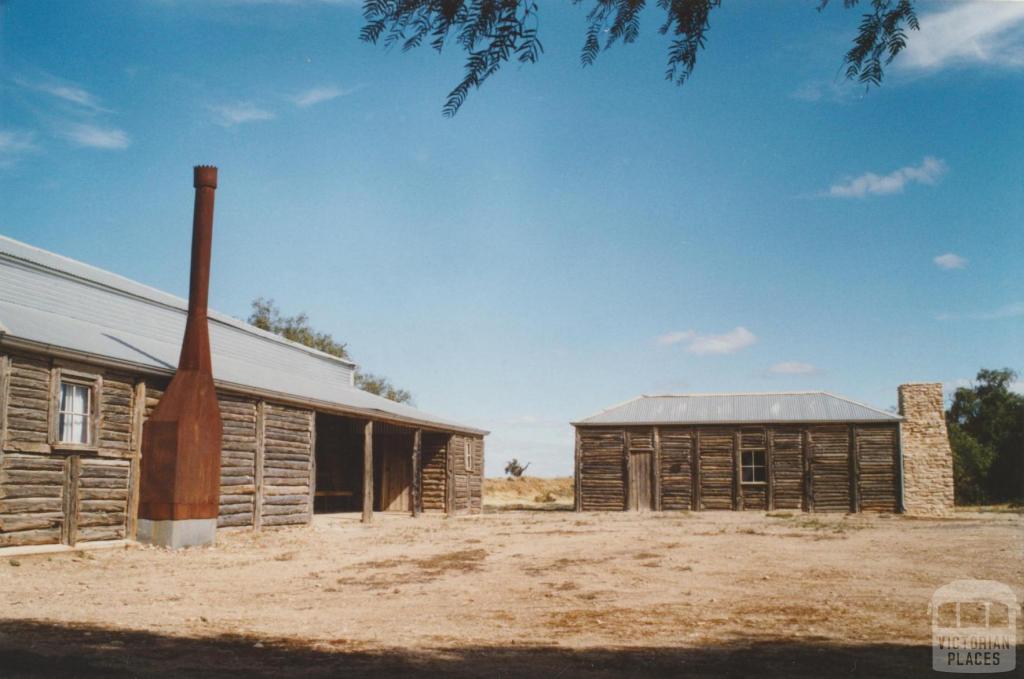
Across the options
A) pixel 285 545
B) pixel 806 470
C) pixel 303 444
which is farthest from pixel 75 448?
pixel 806 470

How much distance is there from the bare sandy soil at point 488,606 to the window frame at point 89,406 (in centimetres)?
188

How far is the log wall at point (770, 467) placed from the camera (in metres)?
30.8

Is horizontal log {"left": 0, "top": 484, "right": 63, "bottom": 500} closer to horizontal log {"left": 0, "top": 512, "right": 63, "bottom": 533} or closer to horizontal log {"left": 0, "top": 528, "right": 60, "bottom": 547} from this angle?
horizontal log {"left": 0, "top": 512, "right": 63, "bottom": 533}

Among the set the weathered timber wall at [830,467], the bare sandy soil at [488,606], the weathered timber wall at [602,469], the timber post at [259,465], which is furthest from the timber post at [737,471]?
the timber post at [259,465]

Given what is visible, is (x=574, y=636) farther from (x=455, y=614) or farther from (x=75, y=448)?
(x=75, y=448)

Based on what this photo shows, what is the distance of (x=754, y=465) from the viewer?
31.7m

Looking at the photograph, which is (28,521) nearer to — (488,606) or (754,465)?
(488,606)

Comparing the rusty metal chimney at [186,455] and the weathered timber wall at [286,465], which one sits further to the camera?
the weathered timber wall at [286,465]

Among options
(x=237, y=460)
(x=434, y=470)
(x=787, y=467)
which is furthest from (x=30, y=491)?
(x=787, y=467)

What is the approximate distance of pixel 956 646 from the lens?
6.99 metres

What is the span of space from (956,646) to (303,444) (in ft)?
53.9

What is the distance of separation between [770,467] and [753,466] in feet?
2.08

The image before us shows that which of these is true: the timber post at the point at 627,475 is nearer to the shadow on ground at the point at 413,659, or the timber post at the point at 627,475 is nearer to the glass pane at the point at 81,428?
the glass pane at the point at 81,428

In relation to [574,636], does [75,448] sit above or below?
above
